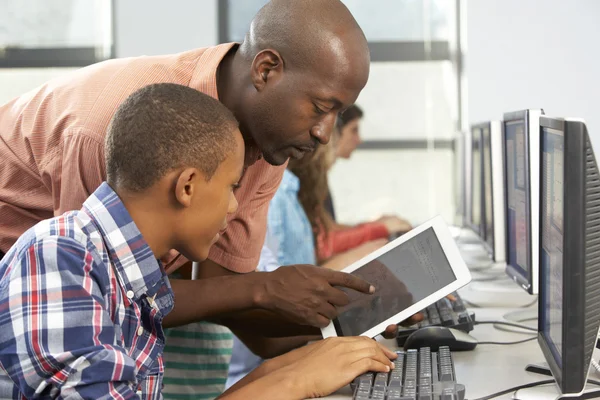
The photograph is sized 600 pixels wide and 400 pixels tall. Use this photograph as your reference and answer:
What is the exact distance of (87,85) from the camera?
1383mm

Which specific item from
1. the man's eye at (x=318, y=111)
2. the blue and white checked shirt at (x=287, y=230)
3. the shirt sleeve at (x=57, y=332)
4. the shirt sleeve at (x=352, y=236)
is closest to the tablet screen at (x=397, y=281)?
the man's eye at (x=318, y=111)

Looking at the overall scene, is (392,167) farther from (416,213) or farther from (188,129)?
(188,129)

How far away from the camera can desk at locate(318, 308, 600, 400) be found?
1.22 m

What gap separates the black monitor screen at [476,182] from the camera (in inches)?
Answer: 110

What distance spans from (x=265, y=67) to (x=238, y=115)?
99mm

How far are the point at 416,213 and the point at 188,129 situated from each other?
12.8 feet

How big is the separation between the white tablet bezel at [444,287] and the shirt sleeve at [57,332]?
56 cm

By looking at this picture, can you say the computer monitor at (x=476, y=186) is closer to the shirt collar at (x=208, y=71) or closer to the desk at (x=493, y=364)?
the desk at (x=493, y=364)

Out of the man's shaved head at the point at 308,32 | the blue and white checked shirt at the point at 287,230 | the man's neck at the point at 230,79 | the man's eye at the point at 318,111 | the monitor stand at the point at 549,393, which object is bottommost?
the blue and white checked shirt at the point at 287,230

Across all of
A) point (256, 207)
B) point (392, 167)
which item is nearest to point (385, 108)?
point (392, 167)

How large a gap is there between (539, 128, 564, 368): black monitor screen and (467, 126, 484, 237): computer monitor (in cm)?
137

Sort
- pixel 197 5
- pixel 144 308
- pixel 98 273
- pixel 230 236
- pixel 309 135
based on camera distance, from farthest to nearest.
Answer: pixel 197 5 → pixel 230 236 → pixel 309 135 → pixel 144 308 → pixel 98 273

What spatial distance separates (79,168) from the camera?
1.28 metres

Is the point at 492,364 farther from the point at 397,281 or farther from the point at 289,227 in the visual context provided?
the point at 289,227
